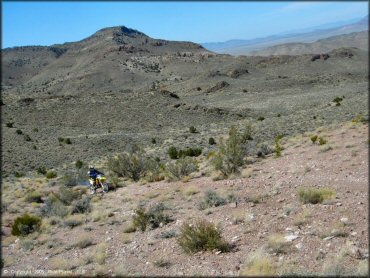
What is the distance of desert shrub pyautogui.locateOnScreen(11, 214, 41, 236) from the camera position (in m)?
13.6

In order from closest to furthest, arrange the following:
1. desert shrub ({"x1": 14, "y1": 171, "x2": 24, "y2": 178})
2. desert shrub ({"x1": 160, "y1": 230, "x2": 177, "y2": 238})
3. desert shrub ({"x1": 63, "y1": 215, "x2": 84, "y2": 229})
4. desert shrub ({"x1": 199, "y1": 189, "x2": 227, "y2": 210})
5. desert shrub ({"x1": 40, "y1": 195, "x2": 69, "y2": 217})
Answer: desert shrub ({"x1": 160, "y1": 230, "x2": 177, "y2": 238}) < desert shrub ({"x1": 199, "y1": 189, "x2": 227, "y2": 210}) < desert shrub ({"x1": 63, "y1": 215, "x2": 84, "y2": 229}) < desert shrub ({"x1": 40, "y1": 195, "x2": 69, "y2": 217}) < desert shrub ({"x1": 14, "y1": 171, "x2": 24, "y2": 178})

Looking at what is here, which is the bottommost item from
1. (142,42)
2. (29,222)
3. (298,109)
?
(298,109)

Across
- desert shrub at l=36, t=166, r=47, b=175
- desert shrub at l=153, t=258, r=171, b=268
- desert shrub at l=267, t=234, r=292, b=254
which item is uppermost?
desert shrub at l=267, t=234, r=292, b=254

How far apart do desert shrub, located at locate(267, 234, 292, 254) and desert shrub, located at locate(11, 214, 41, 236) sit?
8.33 meters

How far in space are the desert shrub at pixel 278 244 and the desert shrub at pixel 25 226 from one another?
27.3 feet

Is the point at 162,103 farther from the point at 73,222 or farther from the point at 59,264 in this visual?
the point at 59,264

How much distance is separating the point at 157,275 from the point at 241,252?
6.03 feet

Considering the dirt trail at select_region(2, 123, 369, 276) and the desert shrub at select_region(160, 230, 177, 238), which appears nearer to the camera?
the dirt trail at select_region(2, 123, 369, 276)

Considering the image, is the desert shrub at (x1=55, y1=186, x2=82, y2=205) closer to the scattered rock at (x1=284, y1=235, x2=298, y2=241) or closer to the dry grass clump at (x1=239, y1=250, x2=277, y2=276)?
the scattered rock at (x1=284, y1=235, x2=298, y2=241)

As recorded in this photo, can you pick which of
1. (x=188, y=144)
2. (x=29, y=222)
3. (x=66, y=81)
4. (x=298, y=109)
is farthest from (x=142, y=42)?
(x=29, y=222)

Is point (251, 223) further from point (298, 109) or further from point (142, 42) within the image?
point (142, 42)

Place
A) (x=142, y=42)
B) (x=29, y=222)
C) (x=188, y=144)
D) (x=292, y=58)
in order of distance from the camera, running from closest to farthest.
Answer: (x=29, y=222)
(x=188, y=144)
(x=292, y=58)
(x=142, y=42)

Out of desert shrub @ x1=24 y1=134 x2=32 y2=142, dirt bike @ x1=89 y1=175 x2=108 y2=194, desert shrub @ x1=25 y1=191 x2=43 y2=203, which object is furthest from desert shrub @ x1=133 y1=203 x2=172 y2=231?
desert shrub @ x1=24 y1=134 x2=32 y2=142

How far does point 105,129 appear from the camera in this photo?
153 ft
